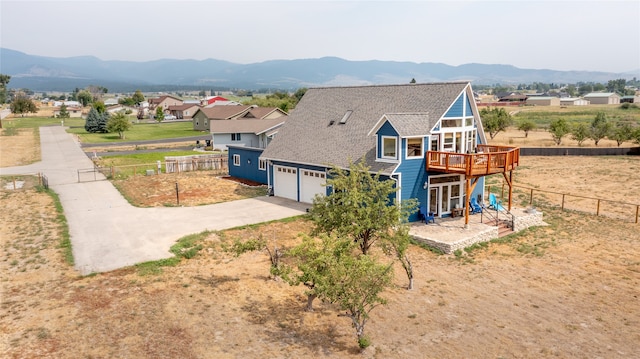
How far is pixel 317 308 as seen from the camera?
14312mm

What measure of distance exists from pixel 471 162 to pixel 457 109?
3750 mm

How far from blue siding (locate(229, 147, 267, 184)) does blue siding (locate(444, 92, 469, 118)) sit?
14962 mm

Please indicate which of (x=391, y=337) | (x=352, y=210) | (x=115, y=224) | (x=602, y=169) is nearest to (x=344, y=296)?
(x=391, y=337)

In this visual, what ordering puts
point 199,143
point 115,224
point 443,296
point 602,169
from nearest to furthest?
point 443,296, point 115,224, point 602,169, point 199,143

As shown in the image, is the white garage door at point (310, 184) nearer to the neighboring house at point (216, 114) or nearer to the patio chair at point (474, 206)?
the patio chair at point (474, 206)

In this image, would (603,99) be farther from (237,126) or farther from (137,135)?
(137,135)

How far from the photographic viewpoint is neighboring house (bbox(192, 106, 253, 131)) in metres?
69.2


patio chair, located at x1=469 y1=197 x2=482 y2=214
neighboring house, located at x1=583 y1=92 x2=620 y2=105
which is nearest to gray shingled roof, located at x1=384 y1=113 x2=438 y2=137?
patio chair, located at x1=469 y1=197 x2=482 y2=214

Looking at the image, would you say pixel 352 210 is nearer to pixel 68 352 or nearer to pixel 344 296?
pixel 344 296

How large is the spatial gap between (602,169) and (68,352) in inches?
1665

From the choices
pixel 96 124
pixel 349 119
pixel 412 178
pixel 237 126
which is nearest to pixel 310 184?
pixel 349 119

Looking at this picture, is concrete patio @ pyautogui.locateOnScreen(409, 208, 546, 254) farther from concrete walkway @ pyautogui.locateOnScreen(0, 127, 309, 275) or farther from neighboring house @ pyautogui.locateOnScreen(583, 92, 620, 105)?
neighboring house @ pyautogui.locateOnScreen(583, 92, 620, 105)

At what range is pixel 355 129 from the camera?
2634 centimetres

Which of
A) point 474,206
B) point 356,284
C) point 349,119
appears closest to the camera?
point 356,284
